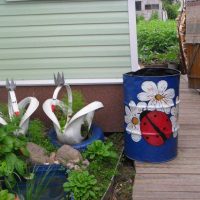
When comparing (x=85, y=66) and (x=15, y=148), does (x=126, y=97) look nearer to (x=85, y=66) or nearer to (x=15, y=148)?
(x=85, y=66)

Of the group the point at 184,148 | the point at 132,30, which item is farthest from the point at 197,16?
the point at 184,148

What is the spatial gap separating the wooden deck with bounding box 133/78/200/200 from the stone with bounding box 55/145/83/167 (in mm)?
655

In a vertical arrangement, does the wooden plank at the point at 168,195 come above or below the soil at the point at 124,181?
above

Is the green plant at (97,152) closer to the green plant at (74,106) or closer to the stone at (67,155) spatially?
the stone at (67,155)

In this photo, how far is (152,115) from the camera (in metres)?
4.39

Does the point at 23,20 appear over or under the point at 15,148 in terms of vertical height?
over

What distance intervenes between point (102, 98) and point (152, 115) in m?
1.17

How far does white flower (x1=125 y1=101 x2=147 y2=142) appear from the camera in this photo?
4.42 m

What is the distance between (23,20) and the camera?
5238 millimetres

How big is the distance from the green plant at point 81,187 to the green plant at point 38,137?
41.8 inches

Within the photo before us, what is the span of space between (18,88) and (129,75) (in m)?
1.75

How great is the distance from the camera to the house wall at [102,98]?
212 inches

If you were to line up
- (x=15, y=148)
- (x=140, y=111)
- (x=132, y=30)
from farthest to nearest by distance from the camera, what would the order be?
(x=132, y=30) < (x=140, y=111) < (x=15, y=148)

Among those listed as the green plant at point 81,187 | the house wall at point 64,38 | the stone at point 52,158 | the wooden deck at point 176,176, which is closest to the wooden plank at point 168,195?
the wooden deck at point 176,176
